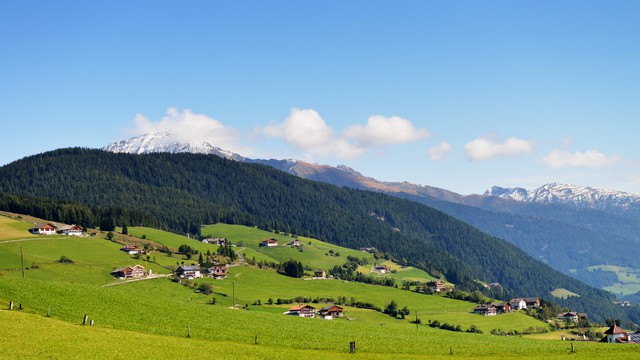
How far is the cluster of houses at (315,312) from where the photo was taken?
582 feet

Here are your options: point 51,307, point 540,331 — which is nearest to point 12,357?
point 51,307

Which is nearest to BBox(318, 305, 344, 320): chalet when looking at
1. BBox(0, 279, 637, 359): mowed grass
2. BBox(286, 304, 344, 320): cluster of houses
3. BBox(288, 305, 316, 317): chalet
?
BBox(286, 304, 344, 320): cluster of houses

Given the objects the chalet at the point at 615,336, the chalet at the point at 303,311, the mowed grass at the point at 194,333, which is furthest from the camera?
the chalet at the point at 303,311

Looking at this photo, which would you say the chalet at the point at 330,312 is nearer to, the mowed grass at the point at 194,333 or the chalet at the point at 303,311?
the chalet at the point at 303,311

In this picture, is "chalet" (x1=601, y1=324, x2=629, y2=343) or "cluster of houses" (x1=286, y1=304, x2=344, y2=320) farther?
"cluster of houses" (x1=286, y1=304, x2=344, y2=320)

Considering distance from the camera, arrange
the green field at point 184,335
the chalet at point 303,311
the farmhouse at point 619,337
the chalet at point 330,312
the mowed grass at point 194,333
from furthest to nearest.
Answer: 1. the chalet at point 330,312
2. the chalet at point 303,311
3. the farmhouse at point 619,337
4. the mowed grass at point 194,333
5. the green field at point 184,335

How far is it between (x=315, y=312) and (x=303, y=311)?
3998 mm

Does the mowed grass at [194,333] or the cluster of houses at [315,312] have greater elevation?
the mowed grass at [194,333]

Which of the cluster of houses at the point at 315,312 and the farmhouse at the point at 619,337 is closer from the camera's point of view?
the farmhouse at the point at 619,337

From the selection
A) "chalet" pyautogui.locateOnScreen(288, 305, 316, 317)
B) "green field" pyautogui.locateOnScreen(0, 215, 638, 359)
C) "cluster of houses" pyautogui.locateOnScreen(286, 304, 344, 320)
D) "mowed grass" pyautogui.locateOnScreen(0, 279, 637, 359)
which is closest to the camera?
"green field" pyautogui.locateOnScreen(0, 215, 638, 359)

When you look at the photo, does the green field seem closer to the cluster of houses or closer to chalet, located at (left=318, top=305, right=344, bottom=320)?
the cluster of houses

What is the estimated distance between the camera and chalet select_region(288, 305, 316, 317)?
177125mm

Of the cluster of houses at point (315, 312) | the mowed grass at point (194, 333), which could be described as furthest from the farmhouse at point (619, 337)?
the cluster of houses at point (315, 312)

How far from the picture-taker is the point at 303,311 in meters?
178
